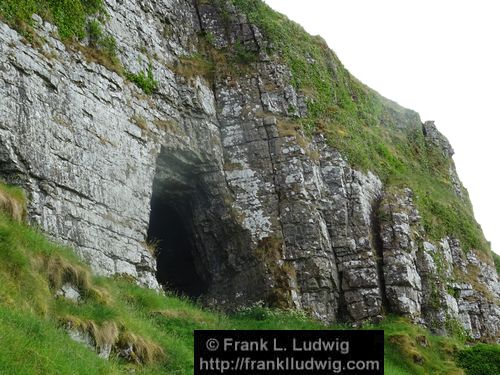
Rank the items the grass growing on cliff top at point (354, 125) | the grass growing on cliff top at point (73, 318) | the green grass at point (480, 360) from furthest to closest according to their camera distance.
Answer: the grass growing on cliff top at point (354, 125) < the green grass at point (480, 360) < the grass growing on cliff top at point (73, 318)

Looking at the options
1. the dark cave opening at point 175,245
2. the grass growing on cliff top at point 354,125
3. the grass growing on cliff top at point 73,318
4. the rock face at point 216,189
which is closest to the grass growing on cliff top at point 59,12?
the rock face at point 216,189

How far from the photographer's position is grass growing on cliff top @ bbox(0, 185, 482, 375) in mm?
9125

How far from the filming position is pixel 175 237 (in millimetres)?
25312

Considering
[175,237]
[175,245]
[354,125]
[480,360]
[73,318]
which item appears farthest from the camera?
[354,125]

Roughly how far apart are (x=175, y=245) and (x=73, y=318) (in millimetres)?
14048

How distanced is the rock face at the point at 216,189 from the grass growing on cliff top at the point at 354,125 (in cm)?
68

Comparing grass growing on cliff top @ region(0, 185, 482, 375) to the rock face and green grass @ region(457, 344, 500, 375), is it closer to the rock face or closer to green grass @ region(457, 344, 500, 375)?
the rock face

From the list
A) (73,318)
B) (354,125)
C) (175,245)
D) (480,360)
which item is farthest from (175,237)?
(73,318)

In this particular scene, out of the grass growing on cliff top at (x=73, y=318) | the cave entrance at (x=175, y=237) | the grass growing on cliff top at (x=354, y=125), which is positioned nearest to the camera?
the grass growing on cliff top at (x=73, y=318)

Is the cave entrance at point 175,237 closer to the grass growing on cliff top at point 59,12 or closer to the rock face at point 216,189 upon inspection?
the rock face at point 216,189

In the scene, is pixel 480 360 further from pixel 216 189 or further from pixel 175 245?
pixel 175 245

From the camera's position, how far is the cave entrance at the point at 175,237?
77.0ft

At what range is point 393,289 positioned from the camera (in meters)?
22.6

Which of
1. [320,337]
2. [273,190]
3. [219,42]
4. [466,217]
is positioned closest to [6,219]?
[320,337]
